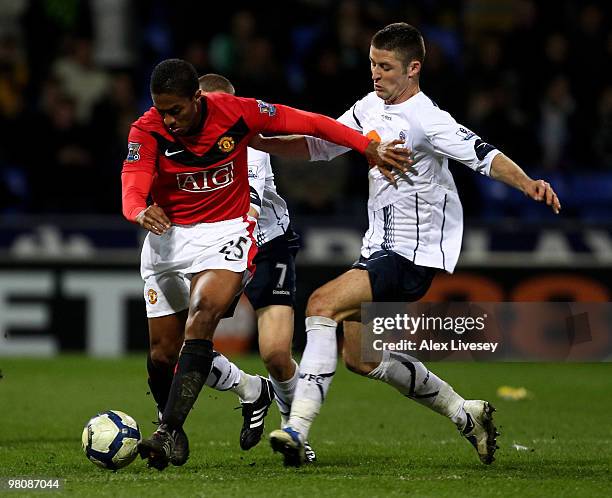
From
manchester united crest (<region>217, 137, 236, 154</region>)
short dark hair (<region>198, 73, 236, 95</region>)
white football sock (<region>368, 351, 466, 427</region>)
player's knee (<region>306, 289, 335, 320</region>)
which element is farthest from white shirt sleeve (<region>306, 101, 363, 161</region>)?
white football sock (<region>368, 351, 466, 427</region>)

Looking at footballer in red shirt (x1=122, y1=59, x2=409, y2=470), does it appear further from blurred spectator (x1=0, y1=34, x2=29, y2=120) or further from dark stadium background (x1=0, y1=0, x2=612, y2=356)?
blurred spectator (x1=0, y1=34, x2=29, y2=120)

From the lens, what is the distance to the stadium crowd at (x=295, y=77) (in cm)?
1335

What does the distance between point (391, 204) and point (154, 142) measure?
1244mm

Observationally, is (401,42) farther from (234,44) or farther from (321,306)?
(234,44)

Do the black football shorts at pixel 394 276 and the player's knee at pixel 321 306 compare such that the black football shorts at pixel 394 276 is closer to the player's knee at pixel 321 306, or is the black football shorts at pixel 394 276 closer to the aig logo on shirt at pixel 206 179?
the player's knee at pixel 321 306

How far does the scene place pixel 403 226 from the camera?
6.53 m

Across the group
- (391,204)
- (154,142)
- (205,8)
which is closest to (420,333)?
(391,204)

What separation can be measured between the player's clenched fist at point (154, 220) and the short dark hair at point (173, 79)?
550 millimetres

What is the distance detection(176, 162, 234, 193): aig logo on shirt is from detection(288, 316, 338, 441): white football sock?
0.80m

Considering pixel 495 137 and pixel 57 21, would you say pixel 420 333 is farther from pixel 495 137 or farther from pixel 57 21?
pixel 57 21

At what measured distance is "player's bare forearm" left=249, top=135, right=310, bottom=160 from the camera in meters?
6.68

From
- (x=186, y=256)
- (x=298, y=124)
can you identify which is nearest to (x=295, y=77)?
(x=298, y=124)

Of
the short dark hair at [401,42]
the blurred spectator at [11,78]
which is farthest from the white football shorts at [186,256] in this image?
the blurred spectator at [11,78]

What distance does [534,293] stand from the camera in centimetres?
1253
